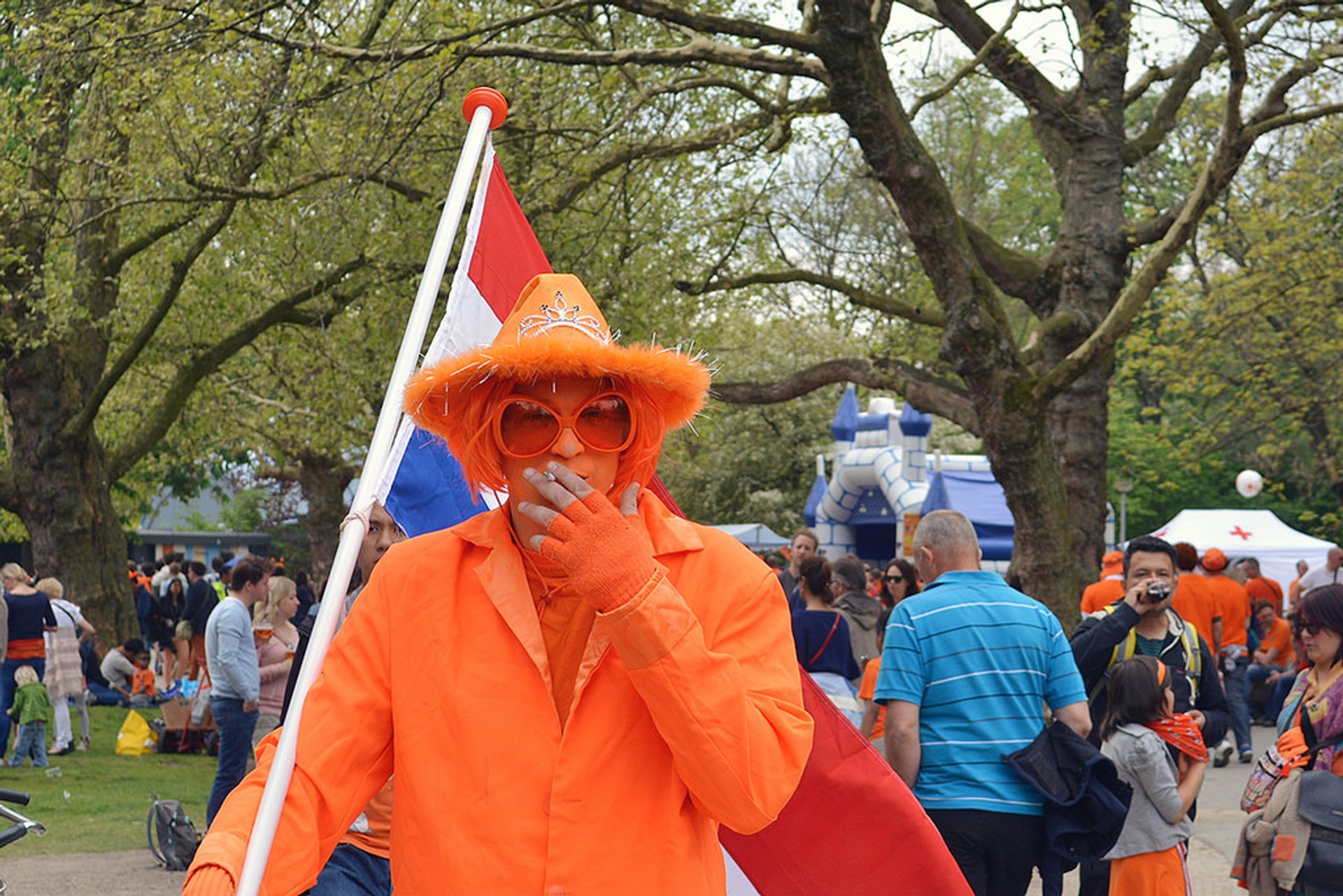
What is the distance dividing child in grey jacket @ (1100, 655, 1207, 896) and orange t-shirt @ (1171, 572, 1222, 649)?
6581 mm

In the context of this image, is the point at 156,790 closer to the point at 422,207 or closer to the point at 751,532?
the point at 422,207

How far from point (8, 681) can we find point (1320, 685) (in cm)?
1065

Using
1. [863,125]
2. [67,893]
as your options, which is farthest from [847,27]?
[67,893]

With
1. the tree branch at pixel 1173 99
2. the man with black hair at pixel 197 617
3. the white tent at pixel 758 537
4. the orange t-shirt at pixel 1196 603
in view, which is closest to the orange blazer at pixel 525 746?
the orange t-shirt at pixel 1196 603

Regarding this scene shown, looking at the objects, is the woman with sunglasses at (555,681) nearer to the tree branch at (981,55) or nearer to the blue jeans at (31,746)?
the tree branch at (981,55)

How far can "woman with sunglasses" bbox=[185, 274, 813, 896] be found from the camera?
2.16 meters

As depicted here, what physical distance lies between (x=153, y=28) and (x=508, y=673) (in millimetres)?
8461

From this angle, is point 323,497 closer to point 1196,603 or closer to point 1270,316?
point 1270,316

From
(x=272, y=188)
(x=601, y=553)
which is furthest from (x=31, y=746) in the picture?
(x=601, y=553)

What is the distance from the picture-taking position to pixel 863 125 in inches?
399

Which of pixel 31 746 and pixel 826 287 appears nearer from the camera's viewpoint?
pixel 31 746

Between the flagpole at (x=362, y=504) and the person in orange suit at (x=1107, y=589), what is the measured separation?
6367 mm

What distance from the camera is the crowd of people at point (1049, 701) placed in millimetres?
4996

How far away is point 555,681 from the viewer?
A: 241cm
